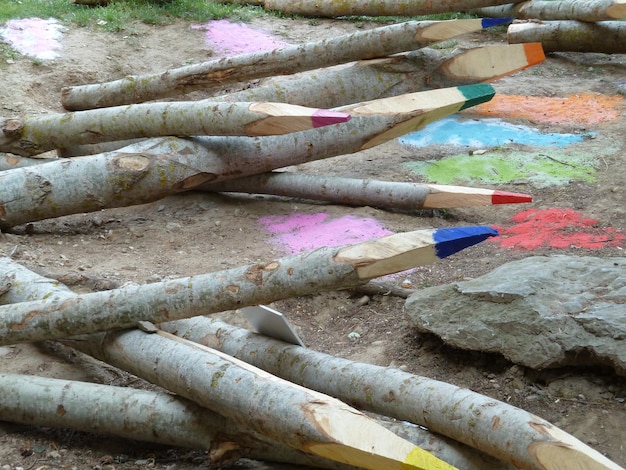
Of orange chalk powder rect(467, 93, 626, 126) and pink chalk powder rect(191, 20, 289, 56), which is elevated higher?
pink chalk powder rect(191, 20, 289, 56)

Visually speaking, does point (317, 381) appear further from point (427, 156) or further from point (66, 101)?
point (66, 101)

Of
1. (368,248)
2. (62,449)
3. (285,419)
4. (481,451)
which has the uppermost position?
(368,248)

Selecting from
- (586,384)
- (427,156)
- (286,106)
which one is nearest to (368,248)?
(586,384)

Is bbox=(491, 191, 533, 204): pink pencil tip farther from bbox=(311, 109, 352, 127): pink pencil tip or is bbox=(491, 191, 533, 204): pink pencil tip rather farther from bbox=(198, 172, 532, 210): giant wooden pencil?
bbox=(311, 109, 352, 127): pink pencil tip

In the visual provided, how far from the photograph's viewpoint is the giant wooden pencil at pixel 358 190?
6.45 m

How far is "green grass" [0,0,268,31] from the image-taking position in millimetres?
10328

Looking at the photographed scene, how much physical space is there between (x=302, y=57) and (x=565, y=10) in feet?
13.9

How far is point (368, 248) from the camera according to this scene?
375cm

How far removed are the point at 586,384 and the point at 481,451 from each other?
94cm

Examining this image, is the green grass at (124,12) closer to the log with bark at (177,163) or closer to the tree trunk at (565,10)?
the tree trunk at (565,10)

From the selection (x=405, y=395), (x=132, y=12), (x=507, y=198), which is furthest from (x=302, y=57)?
(x=405, y=395)

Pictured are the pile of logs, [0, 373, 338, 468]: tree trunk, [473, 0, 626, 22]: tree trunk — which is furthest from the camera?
the pile of logs

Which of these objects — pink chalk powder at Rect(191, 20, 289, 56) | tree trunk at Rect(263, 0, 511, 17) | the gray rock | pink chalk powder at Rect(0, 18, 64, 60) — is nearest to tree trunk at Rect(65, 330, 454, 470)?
the gray rock

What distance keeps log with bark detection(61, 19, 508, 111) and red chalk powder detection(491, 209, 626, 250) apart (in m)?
1.75
